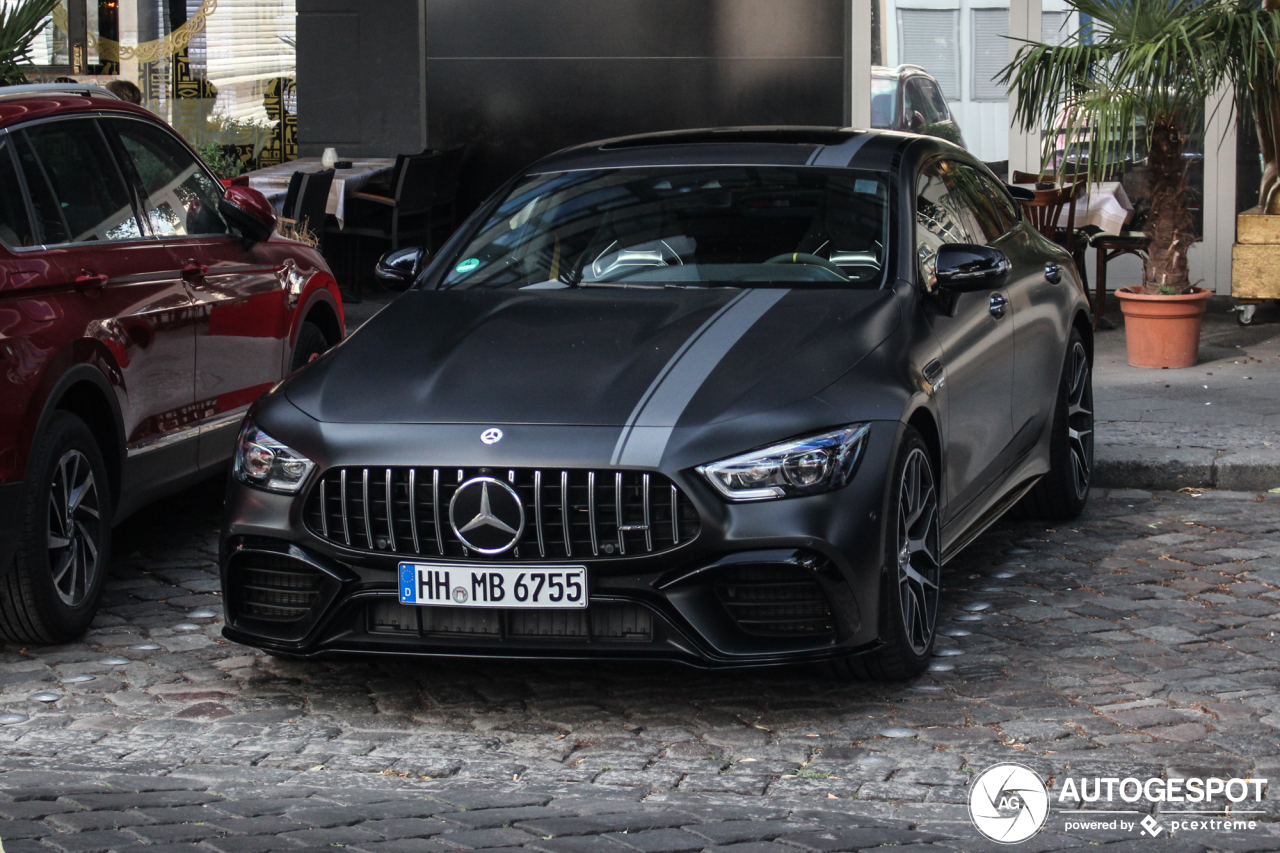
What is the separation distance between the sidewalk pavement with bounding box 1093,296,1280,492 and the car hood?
9.94 feet

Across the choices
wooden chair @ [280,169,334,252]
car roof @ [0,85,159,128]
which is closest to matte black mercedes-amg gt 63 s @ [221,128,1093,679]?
car roof @ [0,85,159,128]

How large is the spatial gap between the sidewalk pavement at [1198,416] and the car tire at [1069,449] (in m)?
0.67

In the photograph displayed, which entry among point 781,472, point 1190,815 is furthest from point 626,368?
point 1190,815

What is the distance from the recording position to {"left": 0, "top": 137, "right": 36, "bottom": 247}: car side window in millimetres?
5263

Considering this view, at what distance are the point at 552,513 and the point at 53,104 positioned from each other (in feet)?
8.71

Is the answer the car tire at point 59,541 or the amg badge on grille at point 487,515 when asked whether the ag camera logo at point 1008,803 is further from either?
the car tire at point 59,541

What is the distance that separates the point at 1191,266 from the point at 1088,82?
409cm

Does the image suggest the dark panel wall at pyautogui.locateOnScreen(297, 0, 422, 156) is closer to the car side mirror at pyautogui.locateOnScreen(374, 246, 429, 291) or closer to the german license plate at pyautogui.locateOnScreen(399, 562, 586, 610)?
the car side mirror at pyautogui.locateOnScreen(374, 246, 429, 291)

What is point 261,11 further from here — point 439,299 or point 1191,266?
point 439,299

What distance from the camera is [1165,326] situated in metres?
10.1

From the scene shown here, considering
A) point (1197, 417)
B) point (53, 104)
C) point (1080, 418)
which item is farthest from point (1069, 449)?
point (53, 104)

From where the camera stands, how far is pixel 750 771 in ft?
14.0

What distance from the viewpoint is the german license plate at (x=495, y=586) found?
437 cm

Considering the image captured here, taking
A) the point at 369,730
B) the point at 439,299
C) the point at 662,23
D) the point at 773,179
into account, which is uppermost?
the point at 662,23
